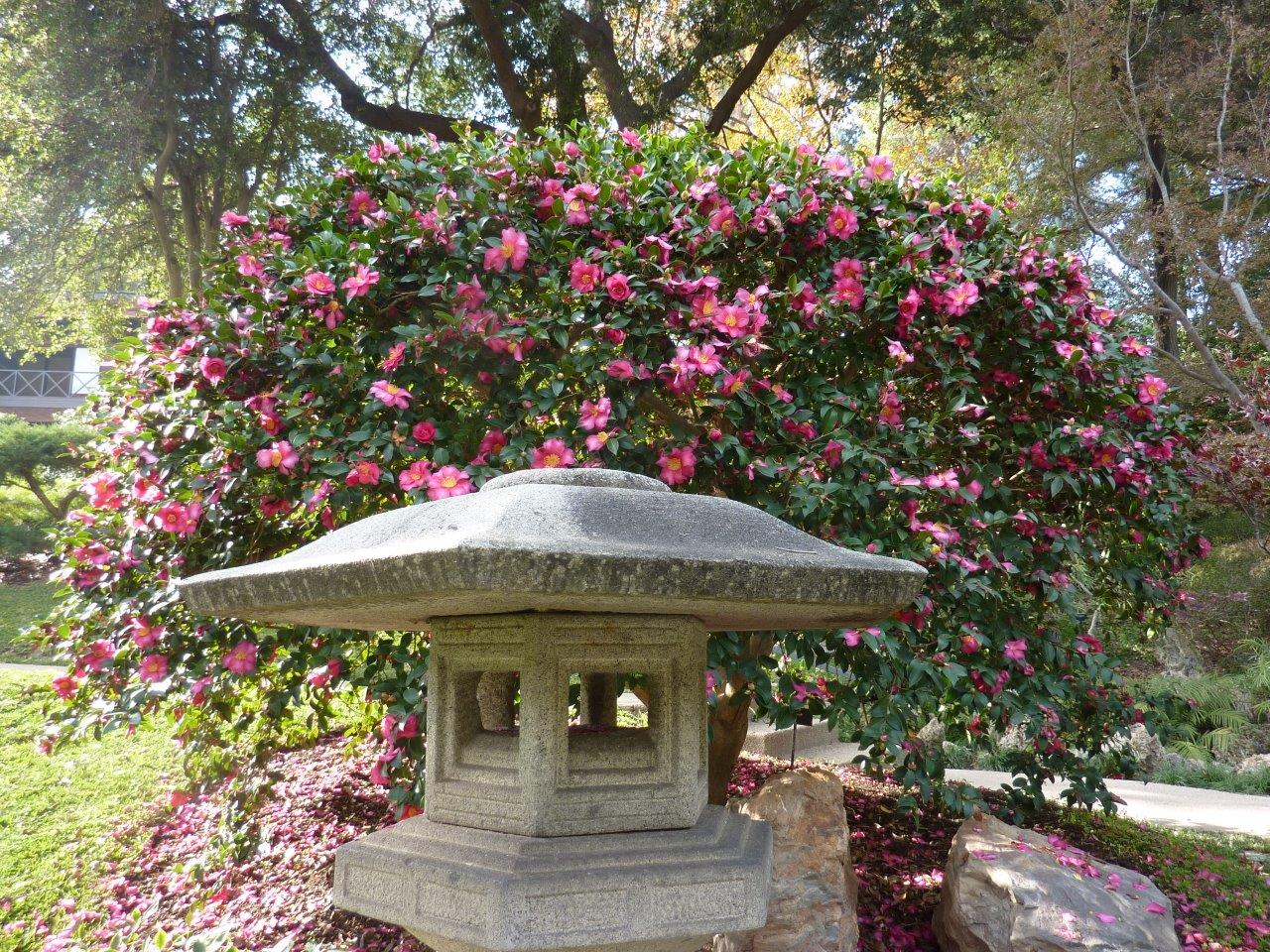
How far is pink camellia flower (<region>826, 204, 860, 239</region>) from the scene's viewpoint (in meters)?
3.29

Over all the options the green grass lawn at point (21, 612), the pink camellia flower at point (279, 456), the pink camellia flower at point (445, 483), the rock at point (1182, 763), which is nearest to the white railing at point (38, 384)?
the green grass lawn at point (21, 612)

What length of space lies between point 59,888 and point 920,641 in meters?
4.16

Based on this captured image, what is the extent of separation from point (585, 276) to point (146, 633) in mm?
1985

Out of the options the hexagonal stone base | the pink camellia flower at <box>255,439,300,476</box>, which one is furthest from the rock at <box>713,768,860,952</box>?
the pink camellia flower at <box>255,439,300,476</box>

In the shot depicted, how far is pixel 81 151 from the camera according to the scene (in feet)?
27.5

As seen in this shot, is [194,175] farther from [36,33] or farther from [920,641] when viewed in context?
[920,641]

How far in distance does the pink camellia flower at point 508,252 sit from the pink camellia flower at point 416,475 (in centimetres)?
76

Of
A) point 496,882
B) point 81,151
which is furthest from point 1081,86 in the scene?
point 81,151

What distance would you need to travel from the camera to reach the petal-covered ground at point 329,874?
3453 mm

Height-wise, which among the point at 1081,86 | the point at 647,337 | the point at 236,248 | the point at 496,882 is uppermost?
the point at 1081,86

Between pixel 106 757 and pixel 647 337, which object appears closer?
pixel 647 337

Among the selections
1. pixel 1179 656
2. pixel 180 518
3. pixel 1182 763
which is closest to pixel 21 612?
pixel 180 518

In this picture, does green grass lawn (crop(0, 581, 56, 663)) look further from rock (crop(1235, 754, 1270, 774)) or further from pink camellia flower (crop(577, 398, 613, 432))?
rock (crop(1235, 754, 1270, 774))

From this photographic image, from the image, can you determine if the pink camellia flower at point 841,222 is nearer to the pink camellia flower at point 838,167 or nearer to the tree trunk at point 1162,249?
the pink camellia flower at point 838,167
